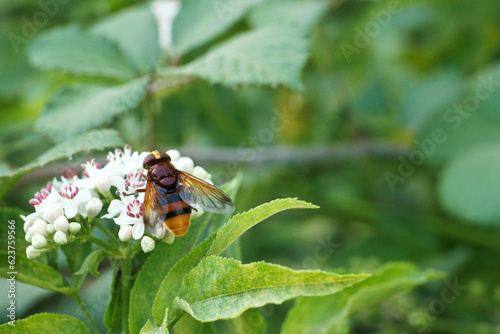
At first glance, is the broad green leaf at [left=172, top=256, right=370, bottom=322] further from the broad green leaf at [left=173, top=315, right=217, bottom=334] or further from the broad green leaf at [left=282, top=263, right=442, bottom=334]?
the broad green leaf at [left=282, top=263, right=442, bottom=334]

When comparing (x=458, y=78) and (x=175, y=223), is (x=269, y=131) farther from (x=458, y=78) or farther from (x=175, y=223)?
(x=175, y=223)

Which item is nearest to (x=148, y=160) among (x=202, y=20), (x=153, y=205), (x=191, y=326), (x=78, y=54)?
(x=153, y=205)

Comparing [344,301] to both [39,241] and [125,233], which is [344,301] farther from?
[39,241]

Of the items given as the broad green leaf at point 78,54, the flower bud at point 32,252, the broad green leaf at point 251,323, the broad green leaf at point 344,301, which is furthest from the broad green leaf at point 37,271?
the broad green leaf at point 78,54

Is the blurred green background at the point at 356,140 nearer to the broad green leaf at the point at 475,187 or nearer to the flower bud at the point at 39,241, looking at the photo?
the broad green leaf at the point at 475,187

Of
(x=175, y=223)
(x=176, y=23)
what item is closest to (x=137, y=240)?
(x=175, y=223)

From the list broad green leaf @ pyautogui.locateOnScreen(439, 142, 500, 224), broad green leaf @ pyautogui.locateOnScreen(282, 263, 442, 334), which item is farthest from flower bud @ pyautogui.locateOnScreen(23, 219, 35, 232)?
broad green leaf @ pyautogui.locateOnScreen(439, 142, 500, 224)
